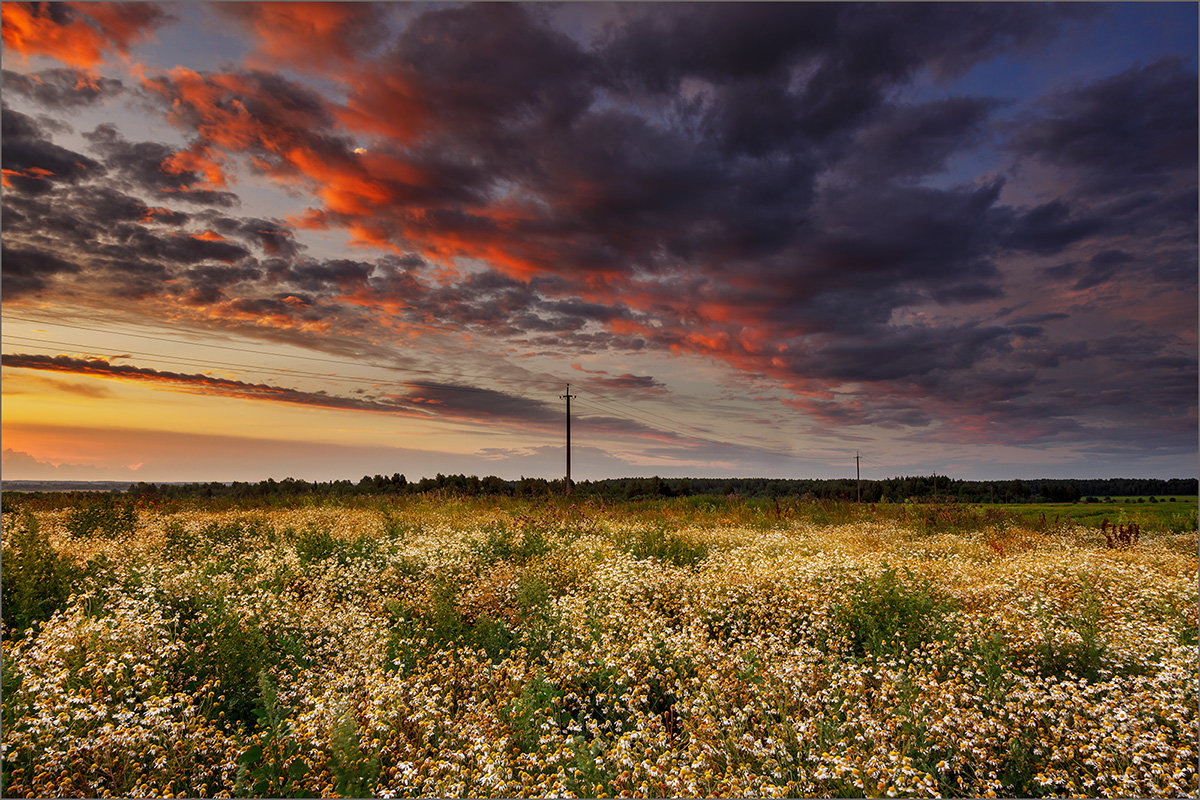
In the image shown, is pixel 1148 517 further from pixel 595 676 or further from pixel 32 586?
pixel 32 586

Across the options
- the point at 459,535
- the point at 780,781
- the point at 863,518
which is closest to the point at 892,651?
→ the point at 780,781

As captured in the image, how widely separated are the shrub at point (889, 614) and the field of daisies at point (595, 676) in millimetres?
46

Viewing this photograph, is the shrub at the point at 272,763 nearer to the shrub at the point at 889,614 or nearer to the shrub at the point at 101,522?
the shrub at the point at 889,614

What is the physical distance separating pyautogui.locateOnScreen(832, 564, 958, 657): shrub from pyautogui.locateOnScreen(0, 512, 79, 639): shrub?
12385 millimetres

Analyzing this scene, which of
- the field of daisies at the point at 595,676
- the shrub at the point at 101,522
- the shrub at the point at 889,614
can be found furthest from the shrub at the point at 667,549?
the shrub at the point at 101,522

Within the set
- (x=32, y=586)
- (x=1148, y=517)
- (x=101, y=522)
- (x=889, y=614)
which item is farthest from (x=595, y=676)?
(x=1148, y=517)

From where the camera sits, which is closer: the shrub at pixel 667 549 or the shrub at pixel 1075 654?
the shrub at pixel 1075 654

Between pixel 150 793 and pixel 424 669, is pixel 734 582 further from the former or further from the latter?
pixel 150 793

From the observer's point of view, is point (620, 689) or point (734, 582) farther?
point (734, 582)

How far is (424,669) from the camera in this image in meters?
6.69

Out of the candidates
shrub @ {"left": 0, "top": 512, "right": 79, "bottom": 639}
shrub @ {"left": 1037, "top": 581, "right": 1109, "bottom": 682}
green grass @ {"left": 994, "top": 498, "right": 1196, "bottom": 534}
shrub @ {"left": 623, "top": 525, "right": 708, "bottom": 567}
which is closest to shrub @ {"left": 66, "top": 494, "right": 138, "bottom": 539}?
shrub @ {"left": 0, "top": 512, "right": 79, "bottom": 639}

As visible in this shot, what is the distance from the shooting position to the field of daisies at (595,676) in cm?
441

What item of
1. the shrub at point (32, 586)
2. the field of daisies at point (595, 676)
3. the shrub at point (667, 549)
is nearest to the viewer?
the field of daisies at point (595, 676)

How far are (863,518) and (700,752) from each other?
21.9 meters
